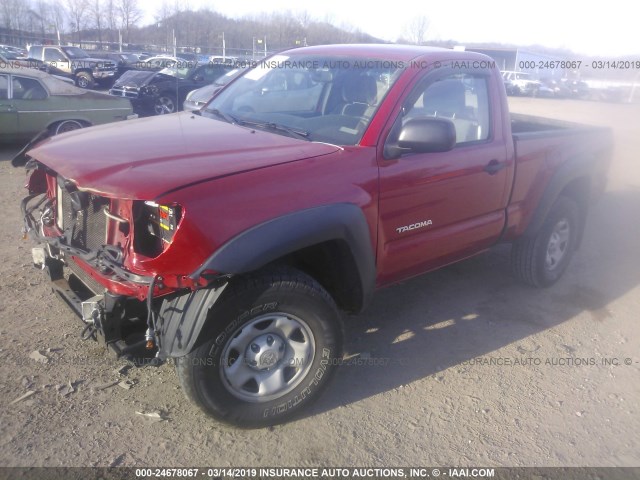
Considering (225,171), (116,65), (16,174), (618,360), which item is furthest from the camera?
(116,65)

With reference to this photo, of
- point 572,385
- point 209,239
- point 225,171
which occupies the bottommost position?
point 572,385

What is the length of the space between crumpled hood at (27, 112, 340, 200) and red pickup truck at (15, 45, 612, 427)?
0.5 inches

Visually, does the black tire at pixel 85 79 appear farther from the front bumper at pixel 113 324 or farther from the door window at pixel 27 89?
the front bumper at pixel 113 324

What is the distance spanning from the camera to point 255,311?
8.77 ft

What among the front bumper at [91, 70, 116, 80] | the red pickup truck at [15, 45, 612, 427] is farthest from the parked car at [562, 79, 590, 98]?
the red pickup truck at [15, 45, 612, 427]

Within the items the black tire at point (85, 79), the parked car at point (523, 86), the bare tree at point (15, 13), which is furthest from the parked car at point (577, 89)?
the bare tree at point (15, 13)

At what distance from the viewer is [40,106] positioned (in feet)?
30.0

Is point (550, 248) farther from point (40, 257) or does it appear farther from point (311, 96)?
point (40, 257)

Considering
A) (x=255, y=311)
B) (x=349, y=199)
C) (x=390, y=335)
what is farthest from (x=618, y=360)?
(x=255, y=311)

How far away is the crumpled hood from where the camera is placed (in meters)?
2.44

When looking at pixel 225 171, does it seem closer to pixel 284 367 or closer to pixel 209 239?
pixel 209 239

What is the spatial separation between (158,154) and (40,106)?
7.71 m

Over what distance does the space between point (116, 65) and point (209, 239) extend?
24.0 meters

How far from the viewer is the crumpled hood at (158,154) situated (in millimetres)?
2443
